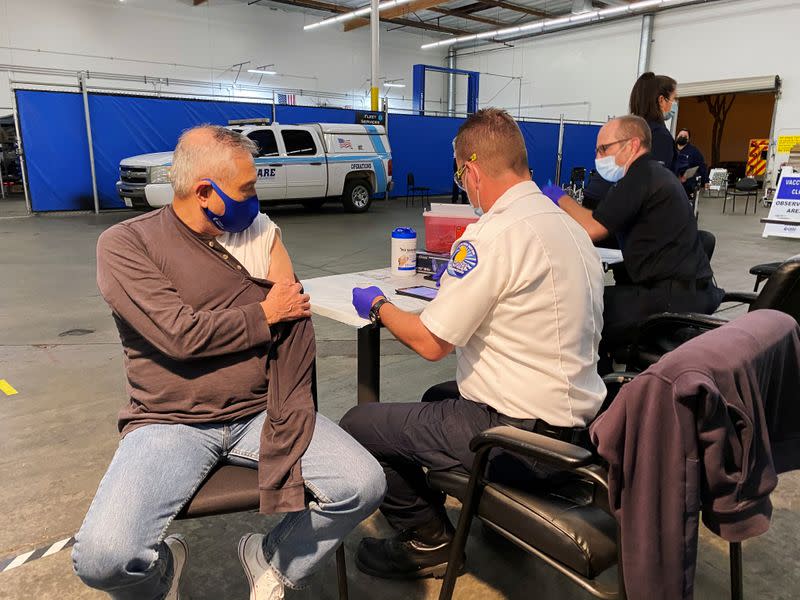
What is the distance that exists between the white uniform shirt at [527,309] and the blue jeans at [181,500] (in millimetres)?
396

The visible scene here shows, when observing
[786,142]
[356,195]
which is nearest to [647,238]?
[356,195]

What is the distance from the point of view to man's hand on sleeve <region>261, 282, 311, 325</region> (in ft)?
4.98

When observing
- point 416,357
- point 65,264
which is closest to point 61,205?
point 65,264

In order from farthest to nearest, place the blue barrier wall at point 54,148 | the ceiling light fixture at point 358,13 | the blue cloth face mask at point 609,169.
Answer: the ceiling light fixture at point 358,13 < the blue barrier wall at point 54,148 < the blue cloth face mask at point 609,169

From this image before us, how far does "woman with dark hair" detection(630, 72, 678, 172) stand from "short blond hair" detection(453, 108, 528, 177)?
1.98m

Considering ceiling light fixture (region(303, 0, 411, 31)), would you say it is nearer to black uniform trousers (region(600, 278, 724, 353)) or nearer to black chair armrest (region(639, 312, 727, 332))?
black uniform trousers (region(600, 278, 724, 353))

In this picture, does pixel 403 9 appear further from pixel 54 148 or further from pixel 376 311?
pixel 376 311

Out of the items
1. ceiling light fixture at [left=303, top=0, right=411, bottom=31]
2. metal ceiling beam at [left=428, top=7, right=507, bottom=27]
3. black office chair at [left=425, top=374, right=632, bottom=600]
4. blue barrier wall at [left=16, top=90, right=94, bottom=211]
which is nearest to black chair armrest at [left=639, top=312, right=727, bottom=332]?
black office chair at [left=425, top=374, right=632, bottom=600]

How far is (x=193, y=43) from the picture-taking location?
16.6m

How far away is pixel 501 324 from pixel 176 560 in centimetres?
98

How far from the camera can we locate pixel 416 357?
3797 mm

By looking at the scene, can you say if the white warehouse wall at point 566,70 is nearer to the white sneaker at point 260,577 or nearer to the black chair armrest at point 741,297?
the black chair armrest at point 741,297

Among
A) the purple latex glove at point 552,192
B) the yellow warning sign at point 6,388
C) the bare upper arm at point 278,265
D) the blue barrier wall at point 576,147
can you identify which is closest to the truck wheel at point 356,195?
the blue barrier wall at point 576,147

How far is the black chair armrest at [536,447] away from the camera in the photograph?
1.13m
